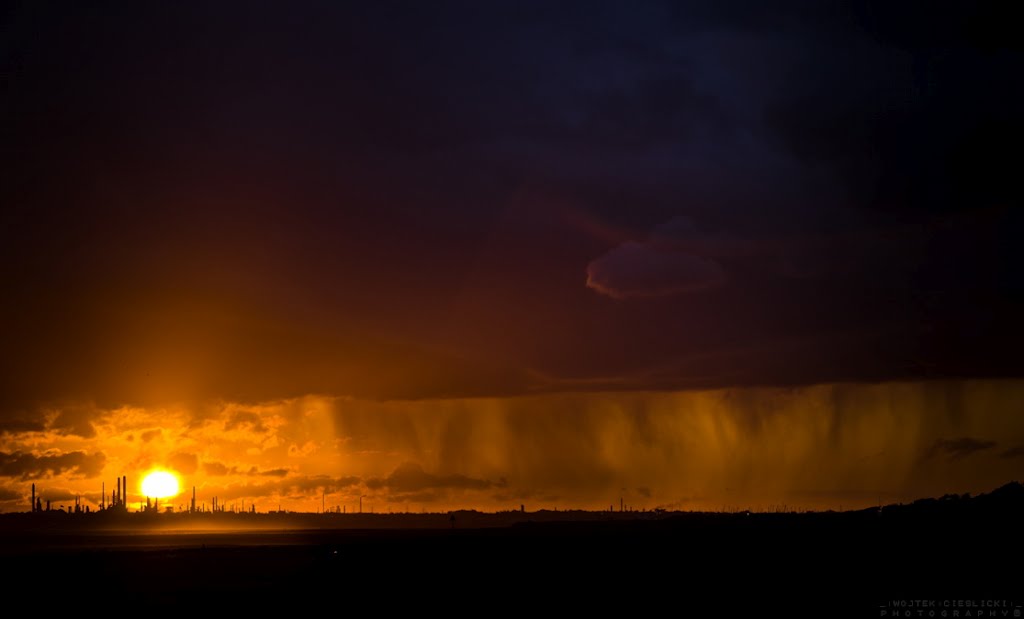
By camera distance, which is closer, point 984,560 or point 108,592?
point 984,560

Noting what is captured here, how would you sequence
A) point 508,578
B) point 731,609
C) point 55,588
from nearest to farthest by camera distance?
point 731,609, point 508,578, point 55,588

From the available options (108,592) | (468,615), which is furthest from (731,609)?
(108,592)

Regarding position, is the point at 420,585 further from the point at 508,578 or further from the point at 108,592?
the point at 108,592

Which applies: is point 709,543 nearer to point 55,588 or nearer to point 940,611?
point 940,611

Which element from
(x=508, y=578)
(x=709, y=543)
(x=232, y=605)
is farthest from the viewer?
(x=709, y=543)

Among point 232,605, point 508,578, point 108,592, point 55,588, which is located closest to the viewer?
point 232,605

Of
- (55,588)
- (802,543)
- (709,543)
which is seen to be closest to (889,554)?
(802,543)

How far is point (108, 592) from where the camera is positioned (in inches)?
3639

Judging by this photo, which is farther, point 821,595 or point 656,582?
A: point 656,582

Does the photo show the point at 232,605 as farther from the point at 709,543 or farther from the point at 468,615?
the point at 709,543

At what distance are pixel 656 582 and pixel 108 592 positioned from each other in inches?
2148

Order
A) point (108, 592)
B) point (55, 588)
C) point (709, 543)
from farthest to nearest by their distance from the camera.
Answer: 1. point (709, 543)
2. point (55, 588)
3. point (108, 592)

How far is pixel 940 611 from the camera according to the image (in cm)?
5469

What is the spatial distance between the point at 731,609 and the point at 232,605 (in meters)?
39.0
